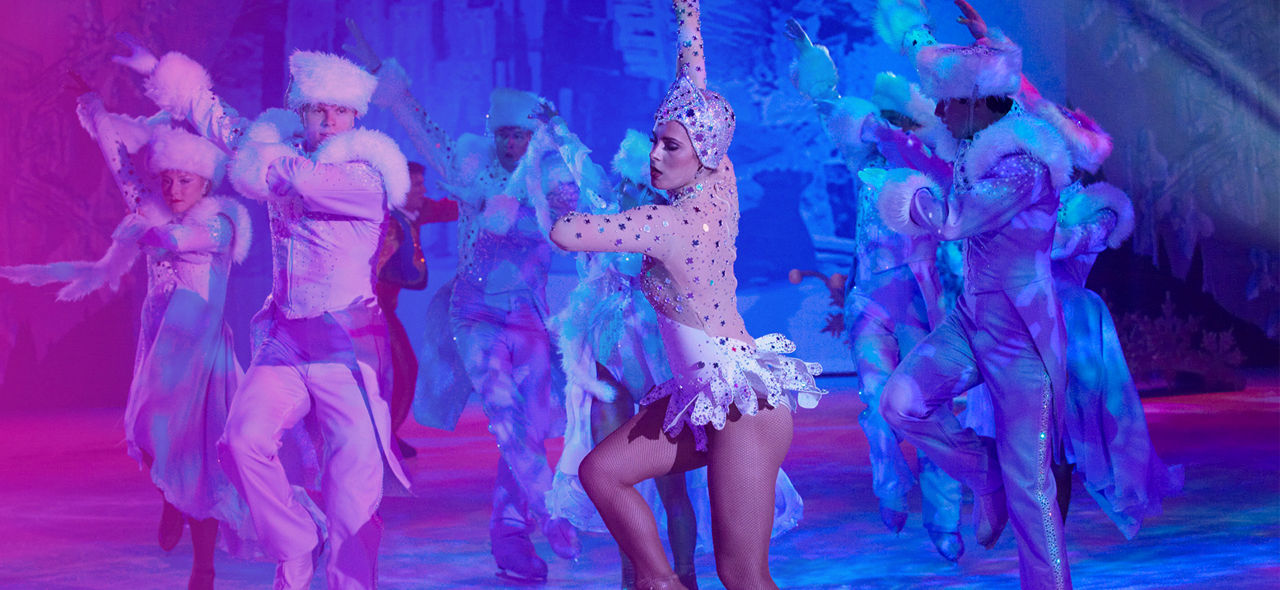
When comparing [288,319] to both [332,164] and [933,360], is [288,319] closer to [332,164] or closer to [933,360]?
[332,164]

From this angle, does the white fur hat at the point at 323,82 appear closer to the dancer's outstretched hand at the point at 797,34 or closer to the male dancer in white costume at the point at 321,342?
the male dancer in white costume at the point at 321,342

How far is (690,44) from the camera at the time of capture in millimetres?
3172

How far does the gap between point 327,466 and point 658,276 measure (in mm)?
1475

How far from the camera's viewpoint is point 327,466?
3.80 meters

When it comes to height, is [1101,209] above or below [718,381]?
below

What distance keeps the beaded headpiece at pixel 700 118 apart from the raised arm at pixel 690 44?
0.32 ft

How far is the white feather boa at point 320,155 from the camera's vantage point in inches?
149

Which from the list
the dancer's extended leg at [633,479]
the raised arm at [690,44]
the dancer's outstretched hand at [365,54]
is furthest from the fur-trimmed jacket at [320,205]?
the dancer's extended leg at [633,479]

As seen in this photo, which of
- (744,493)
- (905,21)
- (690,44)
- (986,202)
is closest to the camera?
(744,493)

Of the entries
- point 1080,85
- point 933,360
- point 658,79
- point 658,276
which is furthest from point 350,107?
point 1080,85

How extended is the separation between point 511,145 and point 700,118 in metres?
2.37

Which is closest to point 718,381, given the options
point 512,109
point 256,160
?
point 256,160

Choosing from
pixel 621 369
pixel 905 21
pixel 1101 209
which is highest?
pixel 905 21

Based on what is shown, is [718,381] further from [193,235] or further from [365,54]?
[365,54]
